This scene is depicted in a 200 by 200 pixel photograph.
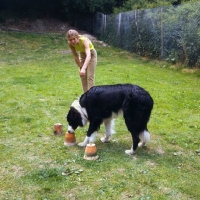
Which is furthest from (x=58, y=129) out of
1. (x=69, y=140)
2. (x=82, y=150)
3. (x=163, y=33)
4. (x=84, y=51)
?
(x=163, y=33)

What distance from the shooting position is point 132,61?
15.4 metres

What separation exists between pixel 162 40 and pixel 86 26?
13.2 meters

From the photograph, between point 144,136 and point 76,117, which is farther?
point 76,117

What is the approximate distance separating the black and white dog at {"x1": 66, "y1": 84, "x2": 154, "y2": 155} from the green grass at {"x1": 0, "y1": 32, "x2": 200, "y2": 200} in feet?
1.20

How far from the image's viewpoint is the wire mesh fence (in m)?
12.5

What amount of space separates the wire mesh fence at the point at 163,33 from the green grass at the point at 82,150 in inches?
89.2

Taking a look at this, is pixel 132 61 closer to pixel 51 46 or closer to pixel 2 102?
pixel 51 46

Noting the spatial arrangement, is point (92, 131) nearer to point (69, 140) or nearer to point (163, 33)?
point (69, 140)

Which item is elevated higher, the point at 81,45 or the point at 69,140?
the point at 81,45

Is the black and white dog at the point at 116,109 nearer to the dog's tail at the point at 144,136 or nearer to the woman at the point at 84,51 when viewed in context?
the dog's tail at the point at 144,136

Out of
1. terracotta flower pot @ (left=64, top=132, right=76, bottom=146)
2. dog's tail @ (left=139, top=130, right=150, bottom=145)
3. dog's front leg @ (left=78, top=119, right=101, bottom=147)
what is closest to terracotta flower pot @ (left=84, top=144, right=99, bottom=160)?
dog's front leg @ (left=78, top=119, right=101, bottom=147)

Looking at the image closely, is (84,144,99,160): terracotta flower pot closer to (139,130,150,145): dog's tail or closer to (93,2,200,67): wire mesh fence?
(139,130,150,145): dog's tail

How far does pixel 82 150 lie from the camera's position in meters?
5.06

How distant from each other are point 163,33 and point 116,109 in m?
10.4
